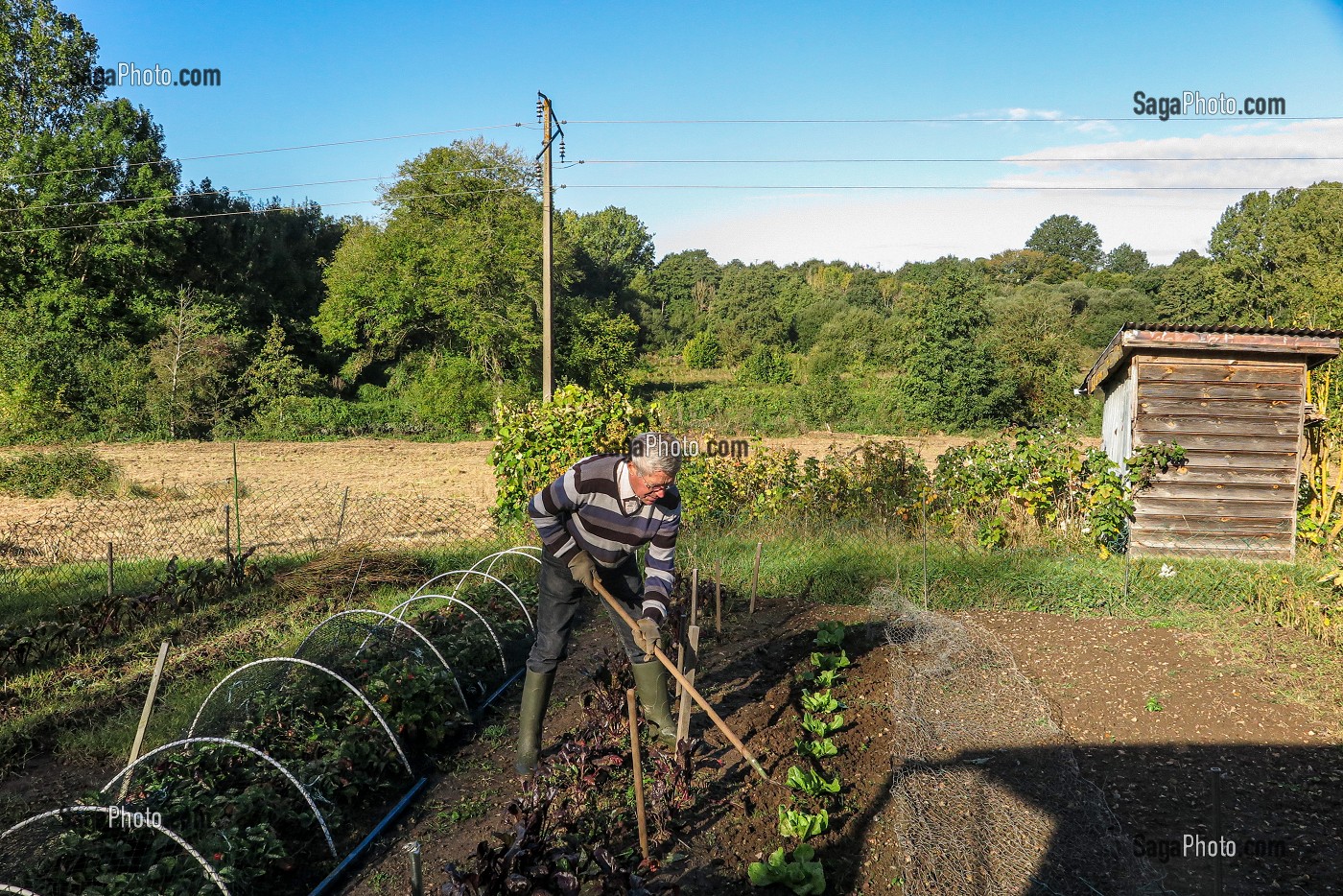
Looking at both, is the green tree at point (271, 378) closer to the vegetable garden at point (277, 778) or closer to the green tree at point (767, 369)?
the green tree at point (767, 369)

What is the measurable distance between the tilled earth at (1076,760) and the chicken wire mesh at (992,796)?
4 cm

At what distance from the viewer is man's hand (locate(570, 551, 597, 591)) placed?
158 inches

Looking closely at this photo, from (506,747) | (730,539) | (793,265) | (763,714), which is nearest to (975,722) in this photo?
(763,714)

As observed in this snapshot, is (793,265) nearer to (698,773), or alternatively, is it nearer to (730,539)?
(730,539)

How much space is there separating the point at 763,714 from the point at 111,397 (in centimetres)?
2329

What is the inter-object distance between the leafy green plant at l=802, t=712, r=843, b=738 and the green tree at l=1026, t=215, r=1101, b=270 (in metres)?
67.3

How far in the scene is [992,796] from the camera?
3.90 meters

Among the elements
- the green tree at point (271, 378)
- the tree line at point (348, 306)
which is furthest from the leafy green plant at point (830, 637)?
the green tree at point (271, 378)

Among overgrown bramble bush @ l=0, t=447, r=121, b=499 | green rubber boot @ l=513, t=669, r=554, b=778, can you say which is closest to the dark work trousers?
green rubber boot @ l=513, t=669, r=554, b=778

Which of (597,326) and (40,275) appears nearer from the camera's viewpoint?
(40,275)

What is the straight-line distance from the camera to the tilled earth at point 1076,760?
3.50 meters

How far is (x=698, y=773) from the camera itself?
4223 millimetres

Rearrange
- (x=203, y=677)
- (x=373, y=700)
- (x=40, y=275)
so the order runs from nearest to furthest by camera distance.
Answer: (x=373, y=700), (x=203, y=677), (x=40, y=275)

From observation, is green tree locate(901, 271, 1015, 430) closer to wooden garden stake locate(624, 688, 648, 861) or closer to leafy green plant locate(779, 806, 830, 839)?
leafy green plant locate(779, 806, 830, 839)
